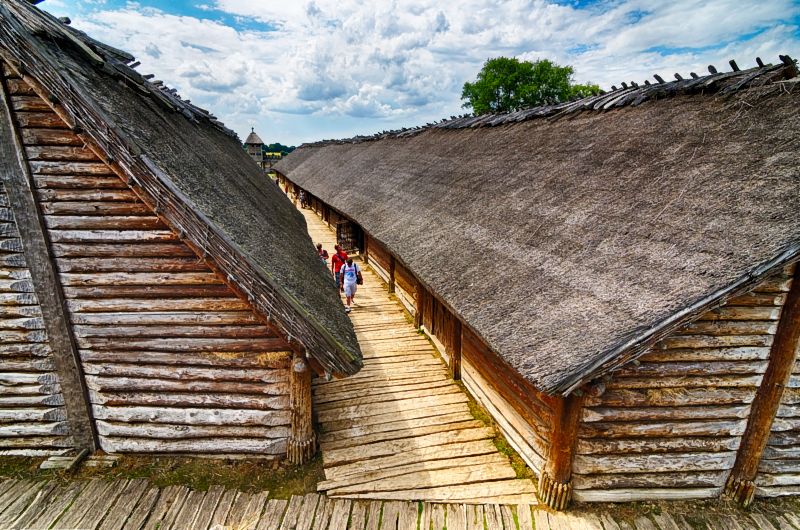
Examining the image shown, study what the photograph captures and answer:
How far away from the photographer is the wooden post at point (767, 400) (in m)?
4.60

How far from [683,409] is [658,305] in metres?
1.79

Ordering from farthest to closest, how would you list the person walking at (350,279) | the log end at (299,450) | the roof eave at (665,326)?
the person walking at (350,279), the log end at (299,450), the roof eave at (665,326)

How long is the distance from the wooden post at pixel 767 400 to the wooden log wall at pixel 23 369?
348 inches

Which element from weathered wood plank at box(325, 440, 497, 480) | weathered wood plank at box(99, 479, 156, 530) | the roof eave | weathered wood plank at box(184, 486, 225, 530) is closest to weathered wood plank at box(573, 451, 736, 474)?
weathered wood plank at box(325, 440, 497, 480)

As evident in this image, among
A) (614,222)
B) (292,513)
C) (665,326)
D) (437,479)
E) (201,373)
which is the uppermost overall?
(614,222)

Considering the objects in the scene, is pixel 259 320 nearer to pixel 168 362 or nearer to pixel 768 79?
pixel 168 362

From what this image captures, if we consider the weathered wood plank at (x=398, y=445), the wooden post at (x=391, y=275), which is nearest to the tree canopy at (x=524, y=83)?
the wooden post at (x=391, y=275)

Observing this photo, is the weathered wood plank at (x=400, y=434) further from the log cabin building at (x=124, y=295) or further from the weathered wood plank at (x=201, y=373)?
the weathered wood plank at (x=201, y=373)

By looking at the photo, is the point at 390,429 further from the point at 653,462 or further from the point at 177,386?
the point at 653,462

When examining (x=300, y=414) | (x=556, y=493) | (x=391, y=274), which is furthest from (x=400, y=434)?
(x=391, y=274)

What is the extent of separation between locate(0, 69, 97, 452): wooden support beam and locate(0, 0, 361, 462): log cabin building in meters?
0.02

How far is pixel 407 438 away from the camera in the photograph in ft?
21.4

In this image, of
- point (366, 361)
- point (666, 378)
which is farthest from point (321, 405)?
point (666, 378)

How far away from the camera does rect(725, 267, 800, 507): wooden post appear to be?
15.1 feet
